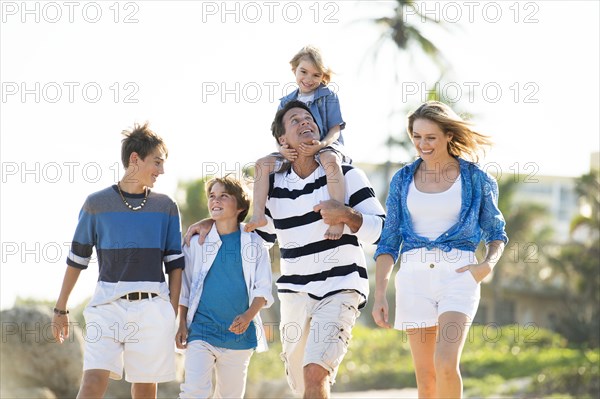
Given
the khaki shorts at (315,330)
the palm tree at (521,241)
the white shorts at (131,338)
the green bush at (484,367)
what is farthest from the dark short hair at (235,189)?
the palm tree at (521,241)

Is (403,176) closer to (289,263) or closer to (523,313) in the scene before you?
(289,263)

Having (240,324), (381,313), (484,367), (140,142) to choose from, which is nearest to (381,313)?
(381,313)

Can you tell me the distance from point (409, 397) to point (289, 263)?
8.64 meters

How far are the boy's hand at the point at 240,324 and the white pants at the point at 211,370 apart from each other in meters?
0.15

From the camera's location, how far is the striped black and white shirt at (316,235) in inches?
245

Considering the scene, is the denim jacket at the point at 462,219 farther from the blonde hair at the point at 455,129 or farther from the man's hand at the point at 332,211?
the man's hand at the point at 332,211

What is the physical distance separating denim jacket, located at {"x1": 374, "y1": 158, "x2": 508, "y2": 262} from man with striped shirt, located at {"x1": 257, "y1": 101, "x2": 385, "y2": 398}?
12 cm

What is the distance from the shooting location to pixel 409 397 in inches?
571

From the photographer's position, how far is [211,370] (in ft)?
21.1

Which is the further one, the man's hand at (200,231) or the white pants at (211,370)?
the man's hand at (200,231)

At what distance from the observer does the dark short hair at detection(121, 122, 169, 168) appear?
641 centimetres

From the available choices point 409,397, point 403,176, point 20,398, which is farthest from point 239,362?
point 409,397

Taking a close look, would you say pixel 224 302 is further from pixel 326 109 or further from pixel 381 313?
pixel 326 109

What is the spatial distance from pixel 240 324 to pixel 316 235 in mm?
747
